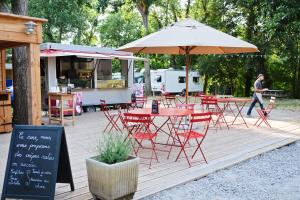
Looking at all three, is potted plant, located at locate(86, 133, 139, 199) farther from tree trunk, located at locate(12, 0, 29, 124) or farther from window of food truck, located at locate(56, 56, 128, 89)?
window of food truck, located at locate(56, 56, 128, 89)

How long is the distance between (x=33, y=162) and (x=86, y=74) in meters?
10.6

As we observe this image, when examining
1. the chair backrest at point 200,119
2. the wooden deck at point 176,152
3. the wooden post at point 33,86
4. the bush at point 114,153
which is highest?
the wooden post at point 33,86

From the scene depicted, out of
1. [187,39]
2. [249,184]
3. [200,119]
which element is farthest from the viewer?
[187,39]

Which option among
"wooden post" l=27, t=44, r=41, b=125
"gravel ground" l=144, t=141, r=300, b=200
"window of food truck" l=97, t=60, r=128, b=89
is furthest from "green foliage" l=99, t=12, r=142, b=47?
"gravel ground" l=144, t=141, r=300, b=200

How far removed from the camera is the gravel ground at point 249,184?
14.1 ft

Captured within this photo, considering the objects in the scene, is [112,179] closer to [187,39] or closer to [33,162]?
[33,162]

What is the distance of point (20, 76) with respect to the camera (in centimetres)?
936

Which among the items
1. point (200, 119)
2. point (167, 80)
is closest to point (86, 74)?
point (200, 119)

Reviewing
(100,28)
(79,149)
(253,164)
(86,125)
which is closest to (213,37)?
(253,164)

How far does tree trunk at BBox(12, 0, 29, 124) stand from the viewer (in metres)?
9.34

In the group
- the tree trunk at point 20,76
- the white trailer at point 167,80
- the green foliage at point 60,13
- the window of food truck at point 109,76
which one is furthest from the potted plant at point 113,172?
the white trailer at point 167,80

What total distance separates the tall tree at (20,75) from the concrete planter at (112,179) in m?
6.11

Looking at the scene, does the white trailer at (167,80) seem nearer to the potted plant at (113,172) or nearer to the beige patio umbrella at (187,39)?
the beige patio umbrella at (187,39)

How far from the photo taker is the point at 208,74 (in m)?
27.0
